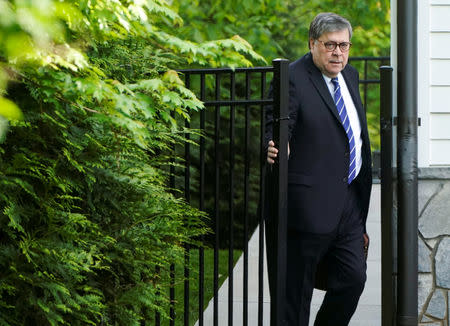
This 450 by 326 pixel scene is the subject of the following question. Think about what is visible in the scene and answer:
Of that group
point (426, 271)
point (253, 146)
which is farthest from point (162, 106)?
point (253, 146)

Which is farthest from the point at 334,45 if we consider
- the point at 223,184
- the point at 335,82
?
the point at 223,184

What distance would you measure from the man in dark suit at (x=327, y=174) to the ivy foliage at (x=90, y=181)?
0.57 metres

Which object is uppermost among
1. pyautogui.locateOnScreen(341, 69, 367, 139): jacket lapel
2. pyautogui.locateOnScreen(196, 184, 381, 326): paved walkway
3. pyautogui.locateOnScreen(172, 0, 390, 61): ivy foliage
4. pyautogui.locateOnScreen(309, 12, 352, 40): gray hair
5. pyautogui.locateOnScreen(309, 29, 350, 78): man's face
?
pyautogui.locateOnScreen(172, 0, 390, 61): ivy foliage

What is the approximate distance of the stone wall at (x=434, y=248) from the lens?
17.9 feet

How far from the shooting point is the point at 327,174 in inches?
189

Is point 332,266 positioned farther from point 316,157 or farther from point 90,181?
point 90,181

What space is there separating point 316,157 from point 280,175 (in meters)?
0.21

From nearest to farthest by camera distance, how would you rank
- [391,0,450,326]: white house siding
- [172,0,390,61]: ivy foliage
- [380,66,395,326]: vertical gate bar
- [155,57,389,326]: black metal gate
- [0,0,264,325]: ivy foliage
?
[0,0,264,325]: ivy foliage → [155,57,389,326]: black metal gate → [380,66,395,326]: vertical gate bar → [391,0,450,326]: white house siding → [172,0,390,61]: ivy foliage

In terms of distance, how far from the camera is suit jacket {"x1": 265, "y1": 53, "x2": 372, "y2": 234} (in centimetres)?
481

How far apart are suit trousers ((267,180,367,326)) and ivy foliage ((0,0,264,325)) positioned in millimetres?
549

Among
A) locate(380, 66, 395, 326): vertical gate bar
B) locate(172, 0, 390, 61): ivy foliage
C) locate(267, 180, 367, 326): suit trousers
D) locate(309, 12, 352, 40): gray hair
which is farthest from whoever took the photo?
locate(172, 0, 390, 61): ivy foliage

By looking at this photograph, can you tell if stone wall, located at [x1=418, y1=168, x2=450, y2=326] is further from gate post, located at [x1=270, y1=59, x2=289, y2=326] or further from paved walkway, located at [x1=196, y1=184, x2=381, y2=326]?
gate post, located at [x1=270, y1=59, x2=289, y2=326]

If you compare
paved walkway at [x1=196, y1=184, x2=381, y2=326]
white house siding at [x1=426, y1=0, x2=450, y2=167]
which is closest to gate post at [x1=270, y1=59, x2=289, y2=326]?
white house siding at [x1=426, y1=0, x2=450, y2=167]

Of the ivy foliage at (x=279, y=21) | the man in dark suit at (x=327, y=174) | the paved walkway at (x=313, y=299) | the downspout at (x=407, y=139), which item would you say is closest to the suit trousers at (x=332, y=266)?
the man in dark suit at (x=327, y=174)
